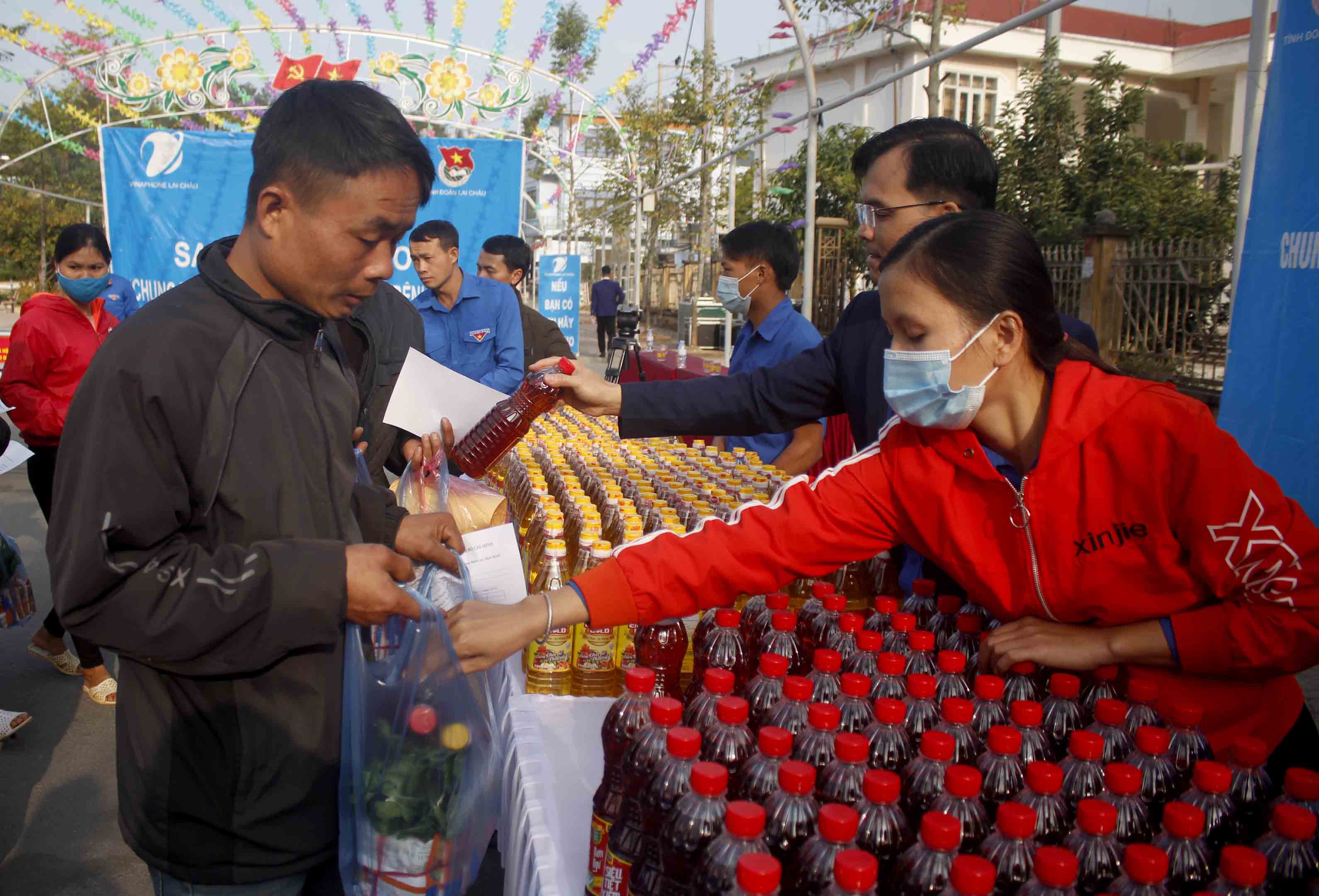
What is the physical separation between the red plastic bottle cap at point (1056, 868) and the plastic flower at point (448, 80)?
11259 millimetres

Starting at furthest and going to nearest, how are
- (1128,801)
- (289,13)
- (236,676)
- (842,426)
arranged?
(289,13), (842,426), (236,676), (1128,801)

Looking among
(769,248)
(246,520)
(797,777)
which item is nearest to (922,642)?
(797,777)

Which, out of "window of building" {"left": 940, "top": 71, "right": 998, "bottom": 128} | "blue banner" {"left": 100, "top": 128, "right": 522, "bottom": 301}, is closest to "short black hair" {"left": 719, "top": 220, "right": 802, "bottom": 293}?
"blue banner" {"left": 100, "top": 128, "right": 522, "bottom": 301}

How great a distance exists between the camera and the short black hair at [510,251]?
6516 mm

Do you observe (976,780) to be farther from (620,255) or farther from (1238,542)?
(620,255)

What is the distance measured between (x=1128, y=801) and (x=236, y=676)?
145 cm

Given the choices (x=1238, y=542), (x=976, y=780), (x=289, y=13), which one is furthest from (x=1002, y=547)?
(x=289, y=13)

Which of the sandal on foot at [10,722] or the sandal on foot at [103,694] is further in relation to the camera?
the sandal on foot at [103,694]

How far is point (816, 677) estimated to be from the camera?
1700 mm

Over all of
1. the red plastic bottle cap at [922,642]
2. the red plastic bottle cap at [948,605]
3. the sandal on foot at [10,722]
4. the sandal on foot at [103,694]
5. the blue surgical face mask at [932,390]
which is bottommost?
the sandal on foot at [103,694]

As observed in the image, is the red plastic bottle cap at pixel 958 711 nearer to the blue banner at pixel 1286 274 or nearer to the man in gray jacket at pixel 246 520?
the man in gray jacket at pixel 246 520

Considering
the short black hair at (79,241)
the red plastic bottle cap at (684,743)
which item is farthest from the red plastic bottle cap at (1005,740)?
the short black hair at (79,241)

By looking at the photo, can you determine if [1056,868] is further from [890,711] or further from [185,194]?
[185,194]

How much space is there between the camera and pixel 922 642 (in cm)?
181
